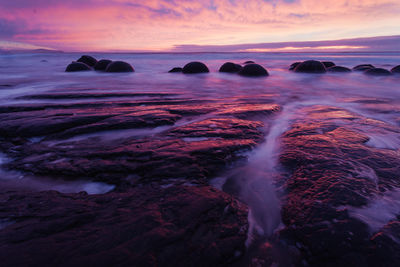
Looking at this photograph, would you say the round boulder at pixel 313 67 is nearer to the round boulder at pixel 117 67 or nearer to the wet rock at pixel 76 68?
the round boulder at pixel 117 67

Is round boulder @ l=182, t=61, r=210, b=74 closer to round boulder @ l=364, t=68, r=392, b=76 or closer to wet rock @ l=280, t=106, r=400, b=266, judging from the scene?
round boulder @ l=364, t=68, r=392, b=76

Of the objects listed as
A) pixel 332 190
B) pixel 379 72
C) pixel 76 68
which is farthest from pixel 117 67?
pixel 379 72

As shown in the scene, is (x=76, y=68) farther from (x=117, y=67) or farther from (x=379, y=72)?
(x=379, y=72)

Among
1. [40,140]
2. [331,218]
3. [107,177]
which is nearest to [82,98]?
[40,140]

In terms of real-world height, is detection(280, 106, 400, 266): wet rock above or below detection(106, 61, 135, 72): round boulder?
below

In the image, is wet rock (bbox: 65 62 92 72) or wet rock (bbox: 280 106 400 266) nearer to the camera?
wet rock (bbox: 280 106 400 266)

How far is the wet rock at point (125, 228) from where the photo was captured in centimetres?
82

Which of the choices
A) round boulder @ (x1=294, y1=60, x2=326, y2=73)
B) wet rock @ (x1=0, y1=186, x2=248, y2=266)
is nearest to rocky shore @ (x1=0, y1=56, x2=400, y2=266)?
wet rock @ (x1=0, y1=186, x2=248, y2=266)

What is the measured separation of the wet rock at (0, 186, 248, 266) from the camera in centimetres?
82

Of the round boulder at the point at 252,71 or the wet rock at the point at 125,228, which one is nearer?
the wet rock at the point at 125,228

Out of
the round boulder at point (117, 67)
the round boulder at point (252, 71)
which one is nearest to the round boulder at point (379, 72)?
the round boulder at point (252, 71)

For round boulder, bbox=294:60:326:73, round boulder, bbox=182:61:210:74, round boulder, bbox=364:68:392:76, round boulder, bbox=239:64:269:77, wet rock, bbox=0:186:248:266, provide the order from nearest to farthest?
wet rock, bbox=0:186:248:266
round boulder, bbox=239:64:269:77
round boulder, bbox=364:68:392:76
round boulder, bbox=182:61:210:74
round boulder, bbox=294:60:326:73

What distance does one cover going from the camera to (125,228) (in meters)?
0.94

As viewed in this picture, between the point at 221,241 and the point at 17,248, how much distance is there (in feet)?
2.69
